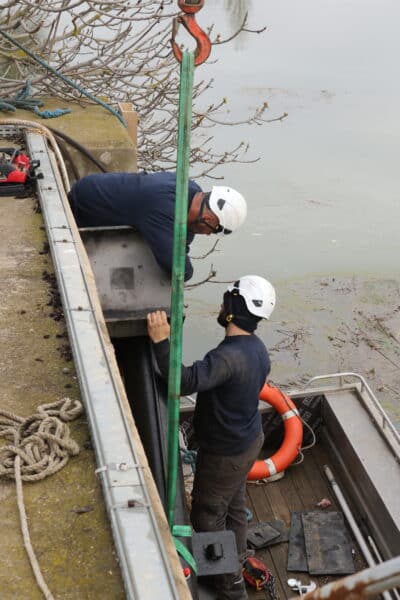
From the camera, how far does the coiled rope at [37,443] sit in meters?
2.61

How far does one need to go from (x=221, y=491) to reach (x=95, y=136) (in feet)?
13.9

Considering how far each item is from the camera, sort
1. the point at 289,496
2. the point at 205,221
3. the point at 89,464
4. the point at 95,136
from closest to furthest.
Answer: the point at 89,464 → the point at 205,221 → the point at 289,496 → the point at 95,136

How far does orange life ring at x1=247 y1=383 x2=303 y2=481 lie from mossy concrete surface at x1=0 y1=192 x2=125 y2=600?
331 centimetres

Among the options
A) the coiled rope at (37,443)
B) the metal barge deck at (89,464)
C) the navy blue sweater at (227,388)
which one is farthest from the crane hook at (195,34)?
the navy blue sweater at (227,388)

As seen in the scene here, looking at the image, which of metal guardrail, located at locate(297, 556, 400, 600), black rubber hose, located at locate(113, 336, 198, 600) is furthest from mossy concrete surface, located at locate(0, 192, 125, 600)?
black rubber hose, located at locate(113, 336, 198, 600)

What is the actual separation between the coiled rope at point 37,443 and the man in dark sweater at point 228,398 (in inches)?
40.0

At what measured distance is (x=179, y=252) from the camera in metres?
2.98

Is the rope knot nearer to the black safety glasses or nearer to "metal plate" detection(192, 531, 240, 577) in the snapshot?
"metal plate" detection(192, 531, 240, 577)

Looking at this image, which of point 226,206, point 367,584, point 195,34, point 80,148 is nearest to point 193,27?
point 195,34

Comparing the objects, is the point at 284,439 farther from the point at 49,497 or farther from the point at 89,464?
the point at 49,497

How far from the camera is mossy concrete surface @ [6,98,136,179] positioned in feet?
23.2

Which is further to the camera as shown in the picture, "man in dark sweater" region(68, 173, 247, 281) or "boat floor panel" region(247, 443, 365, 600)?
"boat floor panel" region(247, 443, 365, 600)

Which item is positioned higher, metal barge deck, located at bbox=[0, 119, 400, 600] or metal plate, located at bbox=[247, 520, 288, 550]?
metal barge deck, located at bbox=[0, 119, 400, 600]

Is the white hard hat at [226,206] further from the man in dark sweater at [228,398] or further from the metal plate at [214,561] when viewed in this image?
the metal plate at [214,561]
